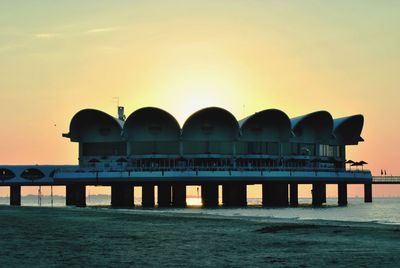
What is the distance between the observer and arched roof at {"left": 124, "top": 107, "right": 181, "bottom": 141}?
92869 mm

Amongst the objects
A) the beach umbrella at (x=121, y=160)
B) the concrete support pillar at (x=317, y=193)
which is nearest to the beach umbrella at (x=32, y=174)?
the beach umbrella at (x=121, y=160)

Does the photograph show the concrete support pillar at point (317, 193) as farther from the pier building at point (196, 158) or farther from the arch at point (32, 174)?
the arch at point (32, 174)

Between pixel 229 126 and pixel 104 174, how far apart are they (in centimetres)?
1787

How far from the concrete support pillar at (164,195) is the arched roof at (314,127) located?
19.0 metres

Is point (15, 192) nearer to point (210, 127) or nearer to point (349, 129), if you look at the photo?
point (210, 127)

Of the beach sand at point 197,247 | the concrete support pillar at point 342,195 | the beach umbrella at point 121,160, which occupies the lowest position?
the concrete support pillar at point 342,195

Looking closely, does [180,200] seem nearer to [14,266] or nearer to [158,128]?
[158,128]

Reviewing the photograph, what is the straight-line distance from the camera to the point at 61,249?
20.5 m

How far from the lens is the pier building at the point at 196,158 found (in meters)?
86.4

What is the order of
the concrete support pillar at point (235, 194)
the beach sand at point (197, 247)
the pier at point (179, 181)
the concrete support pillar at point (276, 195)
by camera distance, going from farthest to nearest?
the concrete support pillar at point (276, 195), the concrete support pillar at point (235, 194), the pier at point (179, 181), the beach sand at point (197, 247)

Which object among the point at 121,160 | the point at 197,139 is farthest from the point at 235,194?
the point at 121,160

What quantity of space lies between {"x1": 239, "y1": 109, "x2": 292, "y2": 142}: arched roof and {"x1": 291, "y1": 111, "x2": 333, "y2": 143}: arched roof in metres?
3.27

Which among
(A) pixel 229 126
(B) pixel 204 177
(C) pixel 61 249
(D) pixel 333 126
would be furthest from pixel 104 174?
(C) pixel 61 249

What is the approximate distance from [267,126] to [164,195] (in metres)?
16.4
